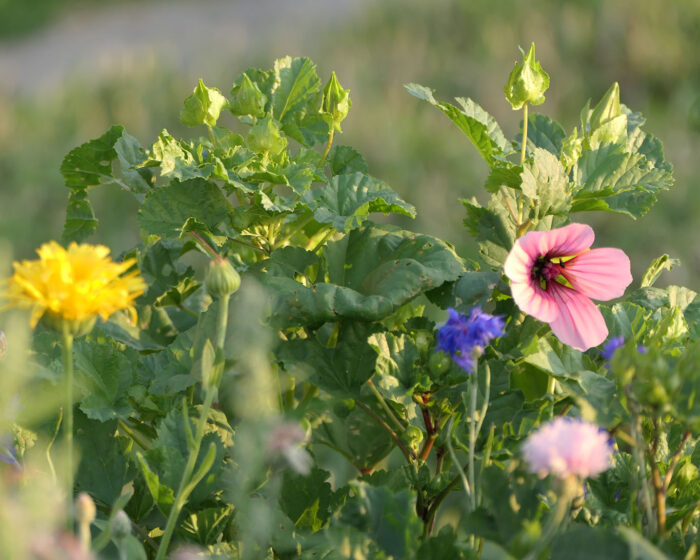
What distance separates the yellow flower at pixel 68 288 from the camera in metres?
0.48

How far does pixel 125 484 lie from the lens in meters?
0.66

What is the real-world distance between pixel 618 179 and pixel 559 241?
0.08 meters

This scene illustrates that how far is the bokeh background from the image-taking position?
118 inches

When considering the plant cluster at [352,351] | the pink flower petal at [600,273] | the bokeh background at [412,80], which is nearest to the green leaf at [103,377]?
the plant cluster at [352,351]

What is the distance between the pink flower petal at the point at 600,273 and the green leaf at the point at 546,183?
51mm

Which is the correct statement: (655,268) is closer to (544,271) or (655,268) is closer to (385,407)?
(544,271)

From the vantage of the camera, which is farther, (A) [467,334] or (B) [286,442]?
(A) [467,334]

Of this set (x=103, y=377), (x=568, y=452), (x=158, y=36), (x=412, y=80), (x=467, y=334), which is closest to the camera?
(x=568, y=452)

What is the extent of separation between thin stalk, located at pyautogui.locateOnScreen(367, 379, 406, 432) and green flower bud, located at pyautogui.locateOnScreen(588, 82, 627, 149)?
269 mm

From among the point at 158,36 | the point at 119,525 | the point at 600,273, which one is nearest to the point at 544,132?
the point at 600,273

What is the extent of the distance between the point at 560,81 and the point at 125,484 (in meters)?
3.55

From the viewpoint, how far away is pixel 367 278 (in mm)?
682

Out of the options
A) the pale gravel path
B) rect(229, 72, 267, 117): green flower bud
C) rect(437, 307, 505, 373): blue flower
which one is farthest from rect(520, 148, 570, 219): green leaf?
the pale gravel path

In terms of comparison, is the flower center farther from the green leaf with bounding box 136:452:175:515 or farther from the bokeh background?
the bokeh background
